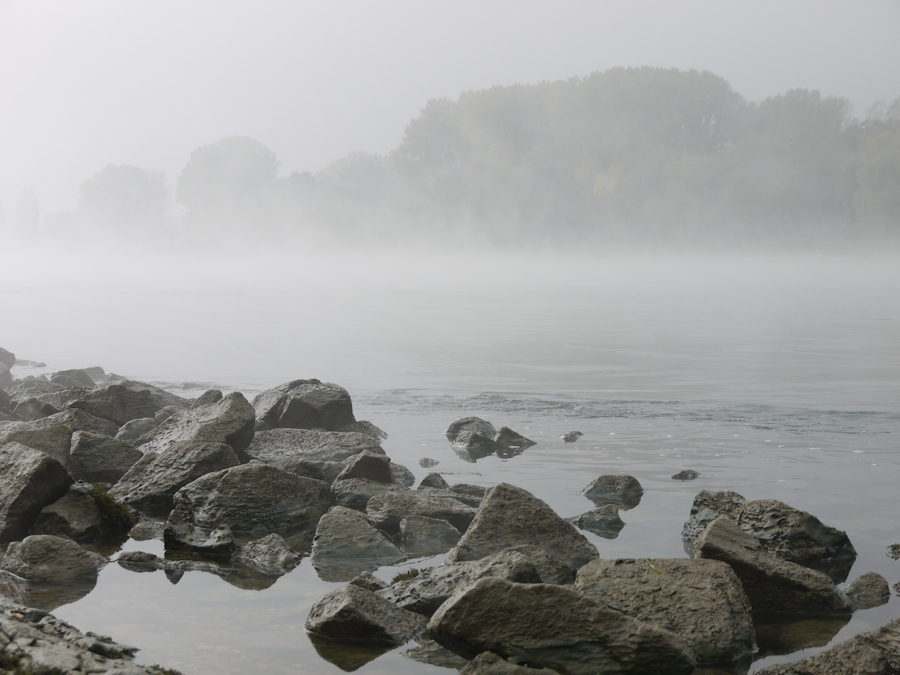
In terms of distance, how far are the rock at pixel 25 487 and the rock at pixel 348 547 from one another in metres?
2.23

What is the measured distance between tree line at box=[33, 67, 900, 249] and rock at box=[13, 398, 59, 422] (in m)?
77.9

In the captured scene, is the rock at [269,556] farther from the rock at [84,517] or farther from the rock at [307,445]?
the rock at [307,445]

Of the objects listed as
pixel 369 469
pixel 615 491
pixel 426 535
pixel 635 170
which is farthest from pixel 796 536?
pixel 635 170

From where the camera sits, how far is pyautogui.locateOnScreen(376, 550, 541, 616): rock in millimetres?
4992

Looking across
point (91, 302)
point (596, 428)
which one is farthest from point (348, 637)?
point (91, 302)

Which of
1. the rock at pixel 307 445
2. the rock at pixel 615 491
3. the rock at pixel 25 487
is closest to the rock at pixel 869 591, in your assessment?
the rock at pixel 615 491

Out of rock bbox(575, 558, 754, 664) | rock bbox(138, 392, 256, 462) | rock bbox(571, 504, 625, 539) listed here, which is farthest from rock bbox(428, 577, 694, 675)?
rock bbox(138, 392, 256, 462)

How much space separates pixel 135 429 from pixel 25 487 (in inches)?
137

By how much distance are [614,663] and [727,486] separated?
485 centimetres

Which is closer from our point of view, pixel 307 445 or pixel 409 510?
pixel 409 510

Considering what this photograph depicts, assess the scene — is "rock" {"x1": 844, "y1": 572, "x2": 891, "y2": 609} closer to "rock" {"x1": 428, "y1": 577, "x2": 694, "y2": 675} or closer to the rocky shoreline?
the rocky shoreline

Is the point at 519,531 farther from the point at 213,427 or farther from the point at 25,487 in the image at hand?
the point at 25,487

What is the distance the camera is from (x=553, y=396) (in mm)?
14469

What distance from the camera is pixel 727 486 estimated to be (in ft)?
28.6
